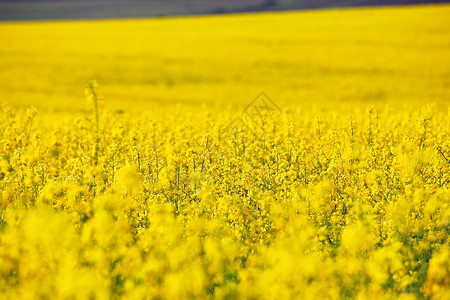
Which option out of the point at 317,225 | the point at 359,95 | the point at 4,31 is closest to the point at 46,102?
the point at 359,95

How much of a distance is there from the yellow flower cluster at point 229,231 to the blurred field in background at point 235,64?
9184 mm

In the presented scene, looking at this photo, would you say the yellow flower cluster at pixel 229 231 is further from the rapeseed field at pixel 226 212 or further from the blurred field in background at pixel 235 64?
the blurred field in background at pixel 235 64

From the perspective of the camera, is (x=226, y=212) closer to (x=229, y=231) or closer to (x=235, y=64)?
(x=229, y=231)

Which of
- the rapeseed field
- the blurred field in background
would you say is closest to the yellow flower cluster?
the rapeseed field

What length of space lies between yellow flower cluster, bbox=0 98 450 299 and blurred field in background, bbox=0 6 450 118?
9.18 meters

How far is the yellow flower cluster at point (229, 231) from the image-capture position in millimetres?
3461

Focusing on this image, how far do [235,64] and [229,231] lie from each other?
1745 centimetres

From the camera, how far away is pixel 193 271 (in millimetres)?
3354

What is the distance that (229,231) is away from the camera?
4441 millimetres

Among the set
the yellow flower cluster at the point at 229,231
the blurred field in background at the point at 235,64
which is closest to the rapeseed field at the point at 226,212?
the yellow flower cluster at the point at 229,231

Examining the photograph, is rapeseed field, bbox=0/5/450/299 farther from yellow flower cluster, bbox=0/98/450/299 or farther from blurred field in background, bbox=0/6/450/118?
blurred field in background, bbox=0/6/450/118

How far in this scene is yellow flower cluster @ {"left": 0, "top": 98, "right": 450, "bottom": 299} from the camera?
136 inches

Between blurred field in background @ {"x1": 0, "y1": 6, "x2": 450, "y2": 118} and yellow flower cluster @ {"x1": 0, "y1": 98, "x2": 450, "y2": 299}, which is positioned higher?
blurred field in background @ {"x1": 0, "y1": 6, "x2": 450, "y2": 118}

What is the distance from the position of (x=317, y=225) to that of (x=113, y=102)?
41.7 ft
